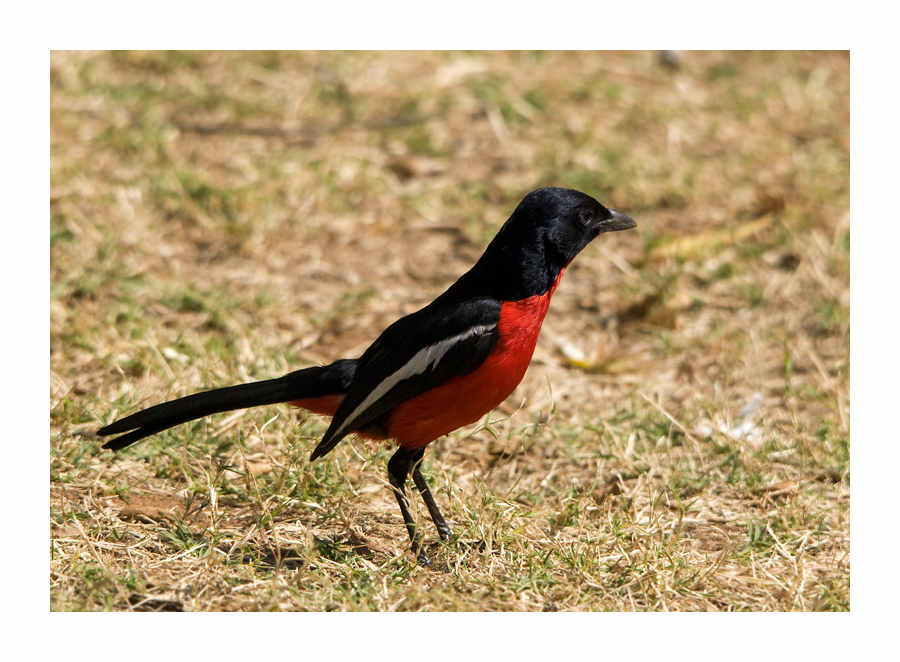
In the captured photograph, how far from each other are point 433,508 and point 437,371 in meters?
0.64

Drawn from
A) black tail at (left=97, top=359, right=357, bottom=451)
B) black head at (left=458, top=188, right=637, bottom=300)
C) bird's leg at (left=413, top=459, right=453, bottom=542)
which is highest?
black head at (left=458, top=188, right=637, bottom=300)

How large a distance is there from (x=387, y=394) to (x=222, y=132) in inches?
197

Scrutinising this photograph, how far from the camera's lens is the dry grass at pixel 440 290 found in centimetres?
378

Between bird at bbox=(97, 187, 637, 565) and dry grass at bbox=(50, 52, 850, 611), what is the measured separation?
0.30 metres

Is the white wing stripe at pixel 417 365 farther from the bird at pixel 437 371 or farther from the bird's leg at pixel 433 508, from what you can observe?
the bird's leg at pixel 433 508

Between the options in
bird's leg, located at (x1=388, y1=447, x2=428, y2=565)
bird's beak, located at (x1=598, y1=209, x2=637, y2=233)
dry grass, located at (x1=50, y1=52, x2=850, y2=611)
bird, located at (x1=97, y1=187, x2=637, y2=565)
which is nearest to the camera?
dry grass, located at (x1=50, y1=52, x2=850, y2=611)

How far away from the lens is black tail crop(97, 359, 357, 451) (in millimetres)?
3900

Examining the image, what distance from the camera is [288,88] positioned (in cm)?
882

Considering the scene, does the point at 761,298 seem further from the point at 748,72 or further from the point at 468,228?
the point at 748,72

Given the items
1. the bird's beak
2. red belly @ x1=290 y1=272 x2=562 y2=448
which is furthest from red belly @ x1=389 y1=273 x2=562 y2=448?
the bird's beak

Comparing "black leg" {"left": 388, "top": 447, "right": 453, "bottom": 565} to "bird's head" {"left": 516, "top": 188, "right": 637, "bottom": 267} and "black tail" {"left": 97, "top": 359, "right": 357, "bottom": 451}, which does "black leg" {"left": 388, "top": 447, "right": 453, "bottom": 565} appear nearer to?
"black tail" {"left": 97, "top": 359, "right": 357, "bottom": 451}

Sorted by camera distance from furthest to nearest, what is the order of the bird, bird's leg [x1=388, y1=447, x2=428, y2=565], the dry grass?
bird's leg [x1=388, y1=447, x2=428, y2=565], the bird, the dry grass

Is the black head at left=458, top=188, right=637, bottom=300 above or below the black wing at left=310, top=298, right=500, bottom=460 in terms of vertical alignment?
above
